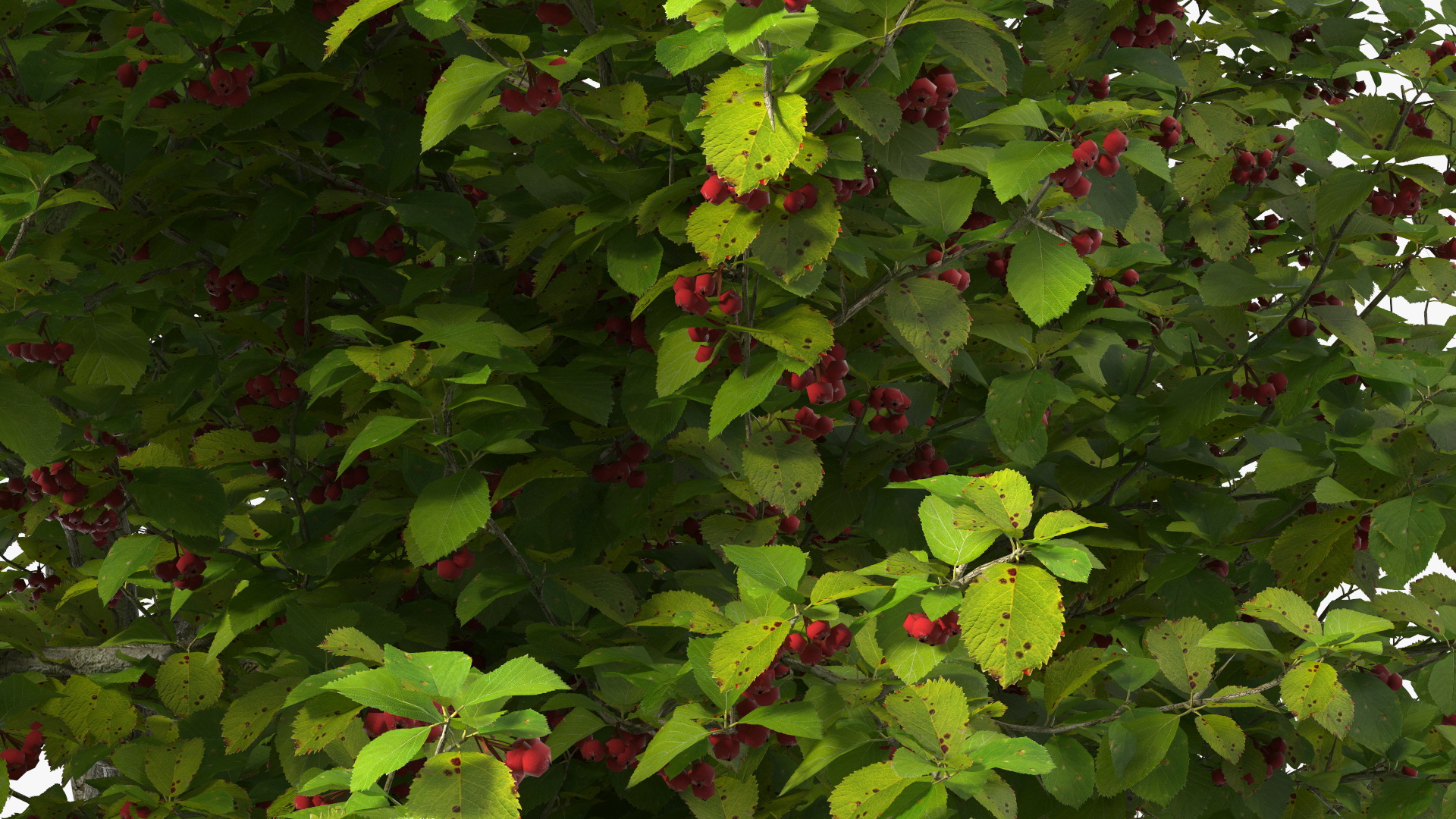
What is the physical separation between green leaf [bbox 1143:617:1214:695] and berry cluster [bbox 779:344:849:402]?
3.10 feet

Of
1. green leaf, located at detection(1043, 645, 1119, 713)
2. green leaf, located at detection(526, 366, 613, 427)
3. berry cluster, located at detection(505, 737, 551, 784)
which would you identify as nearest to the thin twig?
green leaf, located at detection(526, 366, 613, 427)

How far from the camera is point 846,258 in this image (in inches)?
96.6

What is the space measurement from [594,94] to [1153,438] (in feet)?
6.48

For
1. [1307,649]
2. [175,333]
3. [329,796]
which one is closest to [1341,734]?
[1307,649]

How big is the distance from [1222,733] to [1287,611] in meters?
0.32

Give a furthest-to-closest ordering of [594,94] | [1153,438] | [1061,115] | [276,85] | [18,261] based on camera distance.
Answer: [1153,438] → [276,85] → [18,261] → [594,94] → [1061,115]

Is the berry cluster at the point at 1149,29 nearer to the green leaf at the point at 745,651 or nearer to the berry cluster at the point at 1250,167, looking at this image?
the berry cluster at the point at 1250,167

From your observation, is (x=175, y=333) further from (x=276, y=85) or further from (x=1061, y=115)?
(x=1061, y=115)

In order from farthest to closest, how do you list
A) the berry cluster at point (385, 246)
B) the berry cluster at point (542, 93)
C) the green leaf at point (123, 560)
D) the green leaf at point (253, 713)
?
the berry cluster at point (385, 246)
the green leaf at point (123, 560)
the green leaf at point (253, 713)
the berry cluster at point (542, 93)

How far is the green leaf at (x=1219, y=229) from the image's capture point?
11.6ft

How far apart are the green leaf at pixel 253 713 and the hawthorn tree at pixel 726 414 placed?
0.01 meters

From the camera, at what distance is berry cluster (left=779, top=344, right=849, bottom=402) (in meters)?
2.55

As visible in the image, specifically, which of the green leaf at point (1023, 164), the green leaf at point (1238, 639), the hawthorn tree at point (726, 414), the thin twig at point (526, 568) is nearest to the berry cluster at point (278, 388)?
the hawthorn tree at point (726, 414)

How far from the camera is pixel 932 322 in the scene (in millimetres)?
2426
